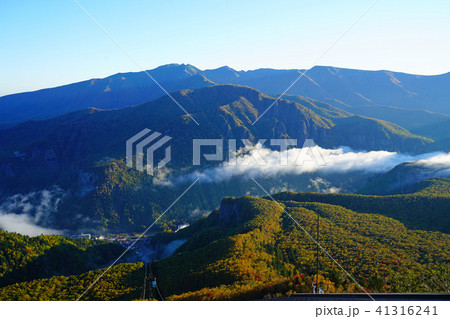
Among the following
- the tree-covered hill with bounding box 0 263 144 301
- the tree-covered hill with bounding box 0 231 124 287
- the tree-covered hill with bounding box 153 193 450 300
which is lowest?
the tree-covered hill with bounding box 0 231 124 287

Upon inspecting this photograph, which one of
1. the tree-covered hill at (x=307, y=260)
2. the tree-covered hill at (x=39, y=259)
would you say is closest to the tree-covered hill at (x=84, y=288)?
the tree-covered hill at (x=307, y=260)

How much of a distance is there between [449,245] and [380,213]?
75.3ft

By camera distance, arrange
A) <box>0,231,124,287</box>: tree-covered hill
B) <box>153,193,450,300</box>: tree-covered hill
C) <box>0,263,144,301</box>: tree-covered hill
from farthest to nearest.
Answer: <box>0,231,124,287</box>: tree-covered hill < <box>0,263,144,301</box>: tree-covered hill < <box>153,193,450,300</box>: tree-covered hill

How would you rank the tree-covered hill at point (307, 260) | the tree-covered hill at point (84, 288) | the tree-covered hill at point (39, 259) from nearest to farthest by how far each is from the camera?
the tree-covered hill at point (307, 260) → the tree-covered hill at point (84, 288) → the tree-covered hill at point (39, 259)

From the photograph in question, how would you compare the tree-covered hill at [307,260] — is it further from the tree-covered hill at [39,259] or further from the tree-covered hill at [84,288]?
the tree-covered hill at [39,259]

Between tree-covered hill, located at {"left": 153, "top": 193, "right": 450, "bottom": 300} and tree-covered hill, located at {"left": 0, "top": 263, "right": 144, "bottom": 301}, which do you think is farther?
tree-covered hill, located at {"left": 0, "top": 263, "right": 144, "bottom": 301}

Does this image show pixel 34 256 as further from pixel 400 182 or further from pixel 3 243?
pixel 400 182

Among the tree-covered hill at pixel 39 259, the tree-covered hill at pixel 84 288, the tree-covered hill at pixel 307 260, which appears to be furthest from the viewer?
the tree-covered hill at pixel 39 259

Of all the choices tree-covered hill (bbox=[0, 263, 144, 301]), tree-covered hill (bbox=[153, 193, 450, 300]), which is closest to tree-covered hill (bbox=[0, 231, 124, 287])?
tree-covered hill (bbox=[0, 263, 144, 301])

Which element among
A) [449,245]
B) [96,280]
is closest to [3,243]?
[96,280]

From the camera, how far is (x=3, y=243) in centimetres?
8400

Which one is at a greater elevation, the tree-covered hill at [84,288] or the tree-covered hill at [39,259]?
the tree-covered hill at [84,288]

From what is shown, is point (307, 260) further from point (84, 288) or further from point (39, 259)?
point (39, 259)

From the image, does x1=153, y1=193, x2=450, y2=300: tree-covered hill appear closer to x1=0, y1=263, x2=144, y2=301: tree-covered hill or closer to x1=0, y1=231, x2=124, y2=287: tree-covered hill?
x1=0, y1=263, x2=144, y2=301: tree-covered hill
